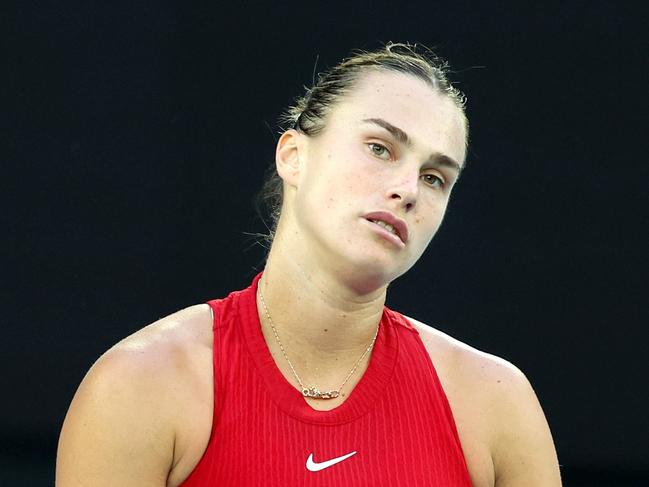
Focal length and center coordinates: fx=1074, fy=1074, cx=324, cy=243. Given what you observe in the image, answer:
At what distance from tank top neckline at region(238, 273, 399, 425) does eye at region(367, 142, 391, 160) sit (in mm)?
339

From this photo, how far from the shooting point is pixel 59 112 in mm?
3137

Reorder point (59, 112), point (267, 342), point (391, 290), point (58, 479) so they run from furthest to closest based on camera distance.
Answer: point (391, 290), point (59, 112), point (267, 342), point (58, 479)

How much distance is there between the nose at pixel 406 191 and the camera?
1849 millimetres

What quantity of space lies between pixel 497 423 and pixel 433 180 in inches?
18.1

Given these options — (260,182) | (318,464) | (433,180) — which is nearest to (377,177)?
(433,180)

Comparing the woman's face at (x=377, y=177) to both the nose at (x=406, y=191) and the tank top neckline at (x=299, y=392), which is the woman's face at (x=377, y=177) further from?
the tank top neckline at (x=299, y=392)

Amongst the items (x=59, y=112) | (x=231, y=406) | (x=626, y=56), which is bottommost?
(x=231, y=406)

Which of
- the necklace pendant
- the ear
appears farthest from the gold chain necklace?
the ear

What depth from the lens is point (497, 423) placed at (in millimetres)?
1963

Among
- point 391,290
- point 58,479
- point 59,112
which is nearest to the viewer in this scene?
point 58,479

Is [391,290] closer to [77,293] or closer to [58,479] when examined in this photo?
[77,293]

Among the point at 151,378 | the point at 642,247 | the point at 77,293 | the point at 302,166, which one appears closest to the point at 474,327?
the point at 642,247

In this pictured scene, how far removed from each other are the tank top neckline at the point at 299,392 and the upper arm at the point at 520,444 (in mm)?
219

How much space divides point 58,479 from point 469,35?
2.06 meters
